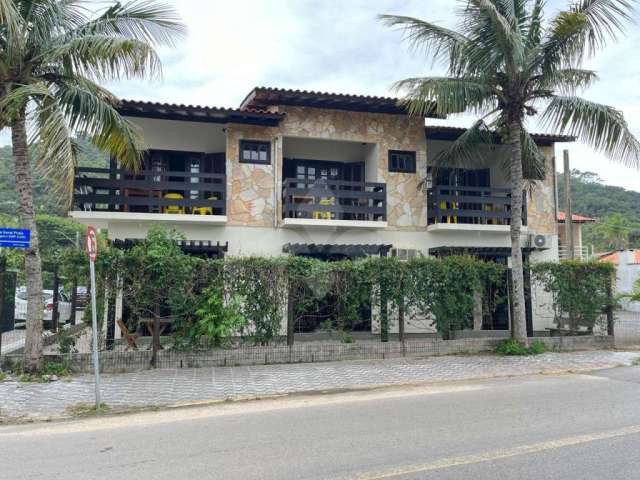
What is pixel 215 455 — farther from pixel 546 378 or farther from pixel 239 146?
pixel 239 146

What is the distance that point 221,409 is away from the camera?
770 cm

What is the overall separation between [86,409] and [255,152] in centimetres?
957

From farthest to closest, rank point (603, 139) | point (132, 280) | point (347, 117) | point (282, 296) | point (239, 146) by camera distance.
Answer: point (347, 117)
point (239, 146)
point (603, 139)
point (282, 296)
point (132, 280)

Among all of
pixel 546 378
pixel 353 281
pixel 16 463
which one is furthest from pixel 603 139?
pixel 16 463

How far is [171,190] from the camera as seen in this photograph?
14.9 m

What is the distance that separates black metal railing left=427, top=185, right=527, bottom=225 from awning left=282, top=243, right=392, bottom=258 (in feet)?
7.33

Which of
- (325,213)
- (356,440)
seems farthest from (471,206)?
(356,440)

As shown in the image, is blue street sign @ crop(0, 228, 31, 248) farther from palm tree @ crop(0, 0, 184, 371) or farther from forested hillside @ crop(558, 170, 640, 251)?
forested hillside @ crop(558, 170, 640, 251)

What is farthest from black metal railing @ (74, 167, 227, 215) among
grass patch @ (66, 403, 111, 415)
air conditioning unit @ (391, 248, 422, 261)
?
grass patch @ (66, 403, 111, 415)

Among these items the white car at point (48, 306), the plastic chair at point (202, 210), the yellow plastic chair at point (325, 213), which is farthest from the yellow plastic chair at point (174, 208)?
the yellow plastic chair at point (325, 213)

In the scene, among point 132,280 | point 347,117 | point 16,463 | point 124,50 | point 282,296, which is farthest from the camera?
point 347,117

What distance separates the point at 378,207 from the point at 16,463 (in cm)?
1220

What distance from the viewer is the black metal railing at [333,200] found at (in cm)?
1519

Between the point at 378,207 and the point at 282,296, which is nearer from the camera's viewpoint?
the point at 282,296
